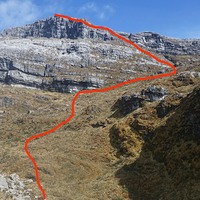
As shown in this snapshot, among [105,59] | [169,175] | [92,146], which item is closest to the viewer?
[169,175]

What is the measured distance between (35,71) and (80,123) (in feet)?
271

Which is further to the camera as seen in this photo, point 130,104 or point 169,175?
point 130,104

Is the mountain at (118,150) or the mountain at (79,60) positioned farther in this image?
the mountain at (79,60)

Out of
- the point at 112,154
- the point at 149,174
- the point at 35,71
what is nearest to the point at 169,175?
the point at 149,174

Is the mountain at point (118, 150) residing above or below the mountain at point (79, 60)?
below

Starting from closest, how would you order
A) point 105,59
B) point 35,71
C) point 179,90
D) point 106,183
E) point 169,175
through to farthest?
point 169,175 → point 106,183 → point 179,90 → point 35,71 → point 105,59

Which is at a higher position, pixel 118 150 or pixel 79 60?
pixel 79 60

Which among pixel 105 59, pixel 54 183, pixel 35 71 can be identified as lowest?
pixel 54 183

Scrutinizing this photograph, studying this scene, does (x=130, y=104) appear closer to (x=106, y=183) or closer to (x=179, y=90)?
(x=179, y=90)

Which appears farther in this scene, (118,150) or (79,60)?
(79,60)

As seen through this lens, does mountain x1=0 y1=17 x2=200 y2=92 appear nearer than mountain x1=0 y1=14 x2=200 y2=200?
No

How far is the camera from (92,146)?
39656mm

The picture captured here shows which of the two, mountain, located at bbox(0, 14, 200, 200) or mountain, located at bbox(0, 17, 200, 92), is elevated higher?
mountain, located at bbox(0, 17, 200, 92)

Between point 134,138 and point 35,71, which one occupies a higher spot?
point 35,71
